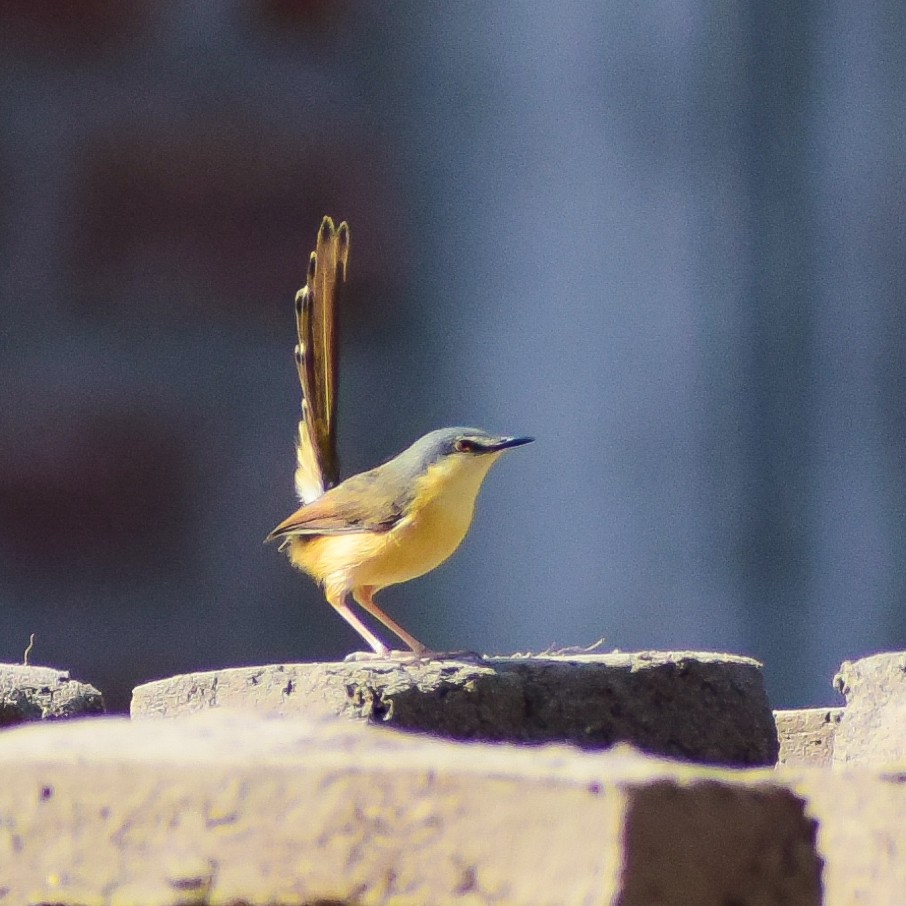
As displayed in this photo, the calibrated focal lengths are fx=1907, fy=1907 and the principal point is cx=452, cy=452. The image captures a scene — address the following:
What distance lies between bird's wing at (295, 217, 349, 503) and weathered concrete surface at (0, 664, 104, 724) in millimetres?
1436

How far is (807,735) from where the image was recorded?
1.92m

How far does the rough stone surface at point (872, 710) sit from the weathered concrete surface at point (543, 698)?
0.07 metres

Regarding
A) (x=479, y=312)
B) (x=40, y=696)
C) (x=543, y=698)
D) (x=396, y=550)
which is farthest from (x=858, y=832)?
(x=479, y=312)

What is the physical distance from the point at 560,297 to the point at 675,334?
0.99 ft

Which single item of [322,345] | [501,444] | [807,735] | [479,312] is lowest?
[807,735]

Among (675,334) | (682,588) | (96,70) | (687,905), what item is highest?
(96,70)

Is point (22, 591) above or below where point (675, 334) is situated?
below

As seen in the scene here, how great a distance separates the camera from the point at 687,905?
80cm

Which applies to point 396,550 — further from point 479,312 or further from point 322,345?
point 479,312

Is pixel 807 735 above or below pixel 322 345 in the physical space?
below

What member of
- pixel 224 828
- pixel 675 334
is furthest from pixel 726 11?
pixel 224 828

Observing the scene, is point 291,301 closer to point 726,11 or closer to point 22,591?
point 22,591

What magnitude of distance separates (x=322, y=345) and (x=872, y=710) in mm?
1748

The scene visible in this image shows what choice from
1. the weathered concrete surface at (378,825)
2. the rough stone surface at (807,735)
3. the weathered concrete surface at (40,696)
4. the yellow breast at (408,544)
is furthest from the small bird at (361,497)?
the weathered concrete surface at (378,825)
